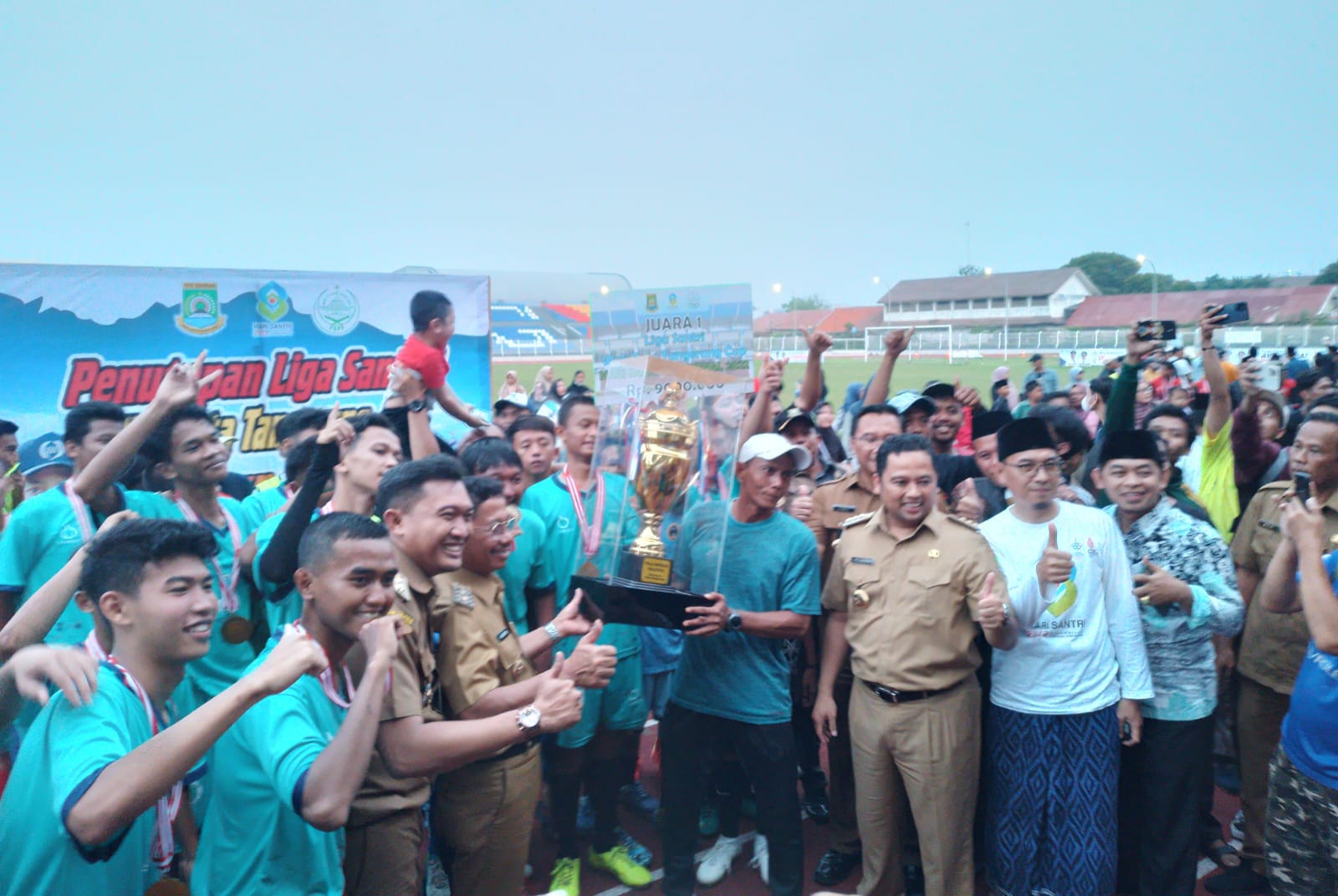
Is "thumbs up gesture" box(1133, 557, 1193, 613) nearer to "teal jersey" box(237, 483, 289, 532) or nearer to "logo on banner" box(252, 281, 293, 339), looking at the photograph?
"teal jersey" box(237, 483, 289, 532)

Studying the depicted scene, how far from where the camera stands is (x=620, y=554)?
3268 mm

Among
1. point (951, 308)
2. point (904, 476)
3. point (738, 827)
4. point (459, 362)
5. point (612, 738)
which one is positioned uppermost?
point (951, 308)

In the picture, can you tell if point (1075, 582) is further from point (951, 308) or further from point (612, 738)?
point (951, 308)

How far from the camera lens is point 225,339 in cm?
825

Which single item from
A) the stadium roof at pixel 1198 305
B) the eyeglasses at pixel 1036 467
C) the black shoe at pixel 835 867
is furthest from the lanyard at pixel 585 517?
the stadium roof at pixel 1198 305

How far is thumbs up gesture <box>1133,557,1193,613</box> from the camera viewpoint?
3.19 metres

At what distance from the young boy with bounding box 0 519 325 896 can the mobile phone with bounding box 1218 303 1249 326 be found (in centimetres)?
498

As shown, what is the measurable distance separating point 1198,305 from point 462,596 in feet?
151

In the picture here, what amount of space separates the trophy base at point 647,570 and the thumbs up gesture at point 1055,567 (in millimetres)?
1399

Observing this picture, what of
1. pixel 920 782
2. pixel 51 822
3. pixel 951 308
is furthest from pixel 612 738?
pixel 951 308

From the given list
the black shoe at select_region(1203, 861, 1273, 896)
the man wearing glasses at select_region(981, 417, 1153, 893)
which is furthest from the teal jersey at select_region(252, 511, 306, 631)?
the black shoe at select_region(1203, 861, 1273, 896)

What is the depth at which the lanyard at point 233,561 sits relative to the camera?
10.7ft

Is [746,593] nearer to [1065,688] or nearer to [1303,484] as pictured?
[1065,688]

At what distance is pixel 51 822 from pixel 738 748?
92.7 inches
